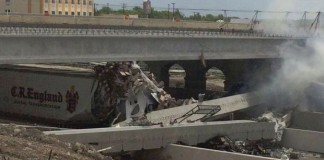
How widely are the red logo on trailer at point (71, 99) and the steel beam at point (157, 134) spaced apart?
31.5 ft

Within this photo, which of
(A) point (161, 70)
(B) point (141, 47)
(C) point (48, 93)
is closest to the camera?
(B) point (141, 47)

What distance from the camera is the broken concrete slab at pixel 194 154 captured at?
73.2 feet

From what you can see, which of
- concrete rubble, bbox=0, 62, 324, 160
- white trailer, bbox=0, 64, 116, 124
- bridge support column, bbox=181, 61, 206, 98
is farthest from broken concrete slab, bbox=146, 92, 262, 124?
bridge support column, bbox=181, 61, 206, 98

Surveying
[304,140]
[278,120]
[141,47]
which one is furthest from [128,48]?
[304,140]

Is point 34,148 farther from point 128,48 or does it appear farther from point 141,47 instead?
point 141,47

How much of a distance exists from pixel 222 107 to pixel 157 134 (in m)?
10.0

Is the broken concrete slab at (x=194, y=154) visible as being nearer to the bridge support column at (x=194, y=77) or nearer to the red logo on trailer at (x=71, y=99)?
the red logo on trailer at (x=71, y=99)

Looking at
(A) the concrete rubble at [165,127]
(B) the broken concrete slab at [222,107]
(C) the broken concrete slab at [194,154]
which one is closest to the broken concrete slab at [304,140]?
(A) the concrete rubble at [165,127]

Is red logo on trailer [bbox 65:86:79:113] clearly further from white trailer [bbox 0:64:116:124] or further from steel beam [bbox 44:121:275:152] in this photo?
steel beam [bbox 44:121:275:152]

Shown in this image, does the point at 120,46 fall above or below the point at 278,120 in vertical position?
above

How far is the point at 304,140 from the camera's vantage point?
96.2ft

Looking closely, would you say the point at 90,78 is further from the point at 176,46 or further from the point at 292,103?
the point at 292,103

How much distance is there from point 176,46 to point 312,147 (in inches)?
343

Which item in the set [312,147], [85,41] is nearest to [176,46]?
[85,41]
